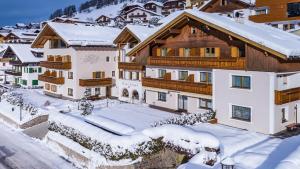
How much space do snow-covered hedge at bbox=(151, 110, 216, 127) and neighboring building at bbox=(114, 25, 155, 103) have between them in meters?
11.6

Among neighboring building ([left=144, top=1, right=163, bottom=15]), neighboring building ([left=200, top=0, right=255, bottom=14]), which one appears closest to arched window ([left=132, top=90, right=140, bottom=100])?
neighboring building ([left=200, top=0, right=255, bottom=14])

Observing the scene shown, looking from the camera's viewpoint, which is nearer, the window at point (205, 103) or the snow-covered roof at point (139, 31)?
the window at point (205, 103)

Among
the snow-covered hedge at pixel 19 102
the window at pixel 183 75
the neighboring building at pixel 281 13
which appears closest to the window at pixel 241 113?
the window at pixel 183 75

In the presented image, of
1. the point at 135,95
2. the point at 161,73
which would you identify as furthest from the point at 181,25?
the point at 135,95

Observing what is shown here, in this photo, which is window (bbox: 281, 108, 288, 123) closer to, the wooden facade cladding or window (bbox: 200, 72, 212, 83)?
window (bbox: 200, 72, 212, 83)

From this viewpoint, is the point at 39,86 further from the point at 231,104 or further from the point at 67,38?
the point at 231,104

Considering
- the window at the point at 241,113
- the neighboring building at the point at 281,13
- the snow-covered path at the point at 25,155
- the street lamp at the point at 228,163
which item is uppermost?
the neighboring building at the point at 281,13

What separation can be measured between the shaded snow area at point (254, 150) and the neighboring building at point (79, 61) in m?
20.5

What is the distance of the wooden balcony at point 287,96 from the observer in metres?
24.0

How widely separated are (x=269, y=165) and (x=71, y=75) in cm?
3025

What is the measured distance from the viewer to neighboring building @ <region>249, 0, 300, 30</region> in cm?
4841

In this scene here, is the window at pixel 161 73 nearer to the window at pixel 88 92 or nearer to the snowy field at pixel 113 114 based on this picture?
the snowy field at pixel 113 114

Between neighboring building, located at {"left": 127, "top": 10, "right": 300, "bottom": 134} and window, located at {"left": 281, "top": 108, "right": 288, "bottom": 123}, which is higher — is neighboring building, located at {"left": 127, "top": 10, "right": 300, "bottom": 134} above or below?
above

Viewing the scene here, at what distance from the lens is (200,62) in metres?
29.0
